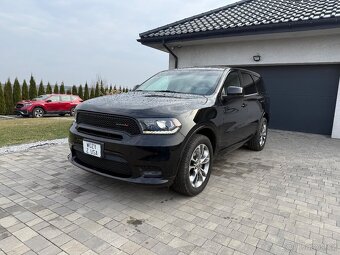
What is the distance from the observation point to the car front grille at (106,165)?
8.94 ft

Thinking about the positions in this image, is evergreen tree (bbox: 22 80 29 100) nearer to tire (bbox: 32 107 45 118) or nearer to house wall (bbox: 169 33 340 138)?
tire (bbox: 32 107 45 118)

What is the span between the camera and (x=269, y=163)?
4.77 meters

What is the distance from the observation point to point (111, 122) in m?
2.82

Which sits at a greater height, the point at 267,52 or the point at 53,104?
the point at 267,52

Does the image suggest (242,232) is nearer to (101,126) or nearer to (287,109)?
(101,126)

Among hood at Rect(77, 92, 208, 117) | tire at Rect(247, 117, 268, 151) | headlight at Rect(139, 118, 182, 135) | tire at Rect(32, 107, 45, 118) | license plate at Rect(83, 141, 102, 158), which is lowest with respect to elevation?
tire at Rect(32, 107, 45, 118)

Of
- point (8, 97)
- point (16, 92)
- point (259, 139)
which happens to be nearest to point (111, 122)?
point (259, 139)

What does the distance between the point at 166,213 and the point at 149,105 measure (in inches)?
47.0

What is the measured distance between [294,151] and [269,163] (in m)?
1.38

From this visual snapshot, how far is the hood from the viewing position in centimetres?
272

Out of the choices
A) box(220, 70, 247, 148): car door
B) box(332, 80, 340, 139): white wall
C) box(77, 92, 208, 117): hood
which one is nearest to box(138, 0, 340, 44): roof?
box(332, 80, 340, 139): white wall

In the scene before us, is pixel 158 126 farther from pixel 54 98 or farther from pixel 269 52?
pixel 54 98

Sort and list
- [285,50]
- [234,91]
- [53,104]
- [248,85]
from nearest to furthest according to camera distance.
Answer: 1. [234,91]
2. [248,85]
3. [285,50]
4. [53,104]

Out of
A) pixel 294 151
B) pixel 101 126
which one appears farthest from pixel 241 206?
pixel 294 151
